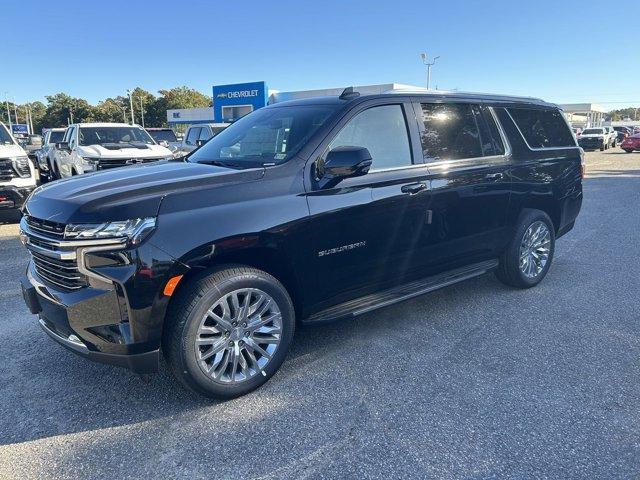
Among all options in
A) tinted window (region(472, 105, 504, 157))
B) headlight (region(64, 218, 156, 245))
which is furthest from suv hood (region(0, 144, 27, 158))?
tinted window (region(472, 105, 504, 157))

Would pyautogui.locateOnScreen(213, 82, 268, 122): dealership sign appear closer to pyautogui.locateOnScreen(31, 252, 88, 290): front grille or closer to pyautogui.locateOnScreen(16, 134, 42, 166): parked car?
pyautogui.locateOnScreen(16, 134, 42, 166): parked car

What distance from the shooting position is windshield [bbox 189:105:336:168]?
360 centimetres

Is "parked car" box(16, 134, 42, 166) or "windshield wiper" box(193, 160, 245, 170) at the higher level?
"parked car" box(16, 134, 42, 166)

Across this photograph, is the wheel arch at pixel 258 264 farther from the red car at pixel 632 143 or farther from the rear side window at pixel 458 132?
the red car at pixel 632 143

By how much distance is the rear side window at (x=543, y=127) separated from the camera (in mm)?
5090

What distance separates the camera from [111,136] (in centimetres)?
1170

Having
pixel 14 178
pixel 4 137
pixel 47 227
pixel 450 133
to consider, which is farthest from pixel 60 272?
pixel 4 137

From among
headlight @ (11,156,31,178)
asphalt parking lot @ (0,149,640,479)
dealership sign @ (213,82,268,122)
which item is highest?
dealership sign @ (213,82,268,122)

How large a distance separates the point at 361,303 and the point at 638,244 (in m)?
5.54

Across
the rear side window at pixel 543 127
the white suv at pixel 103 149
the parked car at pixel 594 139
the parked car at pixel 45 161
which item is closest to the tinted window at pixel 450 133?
the rear side window at pixel 543 127

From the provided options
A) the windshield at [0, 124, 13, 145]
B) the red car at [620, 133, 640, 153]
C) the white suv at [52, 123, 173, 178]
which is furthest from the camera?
the red car at [620, 133, 640, 153]

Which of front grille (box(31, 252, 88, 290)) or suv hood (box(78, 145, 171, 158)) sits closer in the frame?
front grille (box(31, 252, 88, 290))

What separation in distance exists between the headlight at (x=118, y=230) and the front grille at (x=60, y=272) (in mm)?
194

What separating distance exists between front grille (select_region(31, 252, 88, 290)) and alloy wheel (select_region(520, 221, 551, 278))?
4116 millimetres
